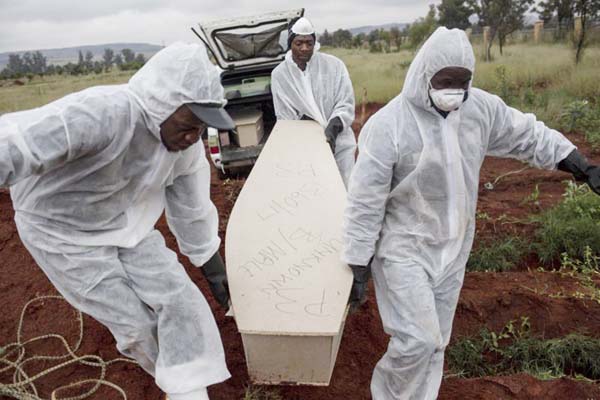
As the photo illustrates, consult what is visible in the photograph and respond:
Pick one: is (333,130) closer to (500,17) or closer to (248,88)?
(248,88)

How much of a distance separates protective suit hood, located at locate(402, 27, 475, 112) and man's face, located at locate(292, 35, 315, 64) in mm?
2356

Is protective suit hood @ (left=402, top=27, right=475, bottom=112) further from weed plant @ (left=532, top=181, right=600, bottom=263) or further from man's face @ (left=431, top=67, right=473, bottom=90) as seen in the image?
weed plant @ (left=532, top=181, right=600, bottom=263)

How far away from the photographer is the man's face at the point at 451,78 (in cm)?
199

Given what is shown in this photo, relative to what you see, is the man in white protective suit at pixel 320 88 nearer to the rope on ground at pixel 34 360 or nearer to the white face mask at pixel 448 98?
the white face mask at pixel 448 98

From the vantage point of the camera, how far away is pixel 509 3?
15352 millimetres

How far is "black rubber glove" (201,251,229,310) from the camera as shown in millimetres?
2477

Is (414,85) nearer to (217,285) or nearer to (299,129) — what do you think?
(217,285)

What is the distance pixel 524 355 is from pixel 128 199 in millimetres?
2254

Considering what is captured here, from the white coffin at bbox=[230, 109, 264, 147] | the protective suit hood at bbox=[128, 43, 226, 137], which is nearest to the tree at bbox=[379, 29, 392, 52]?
the white coffin at bbox=[230, 109, 264, 147]

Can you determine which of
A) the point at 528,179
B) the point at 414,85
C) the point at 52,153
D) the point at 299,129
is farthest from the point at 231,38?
the point at 52,153

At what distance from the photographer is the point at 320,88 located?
4406 mm

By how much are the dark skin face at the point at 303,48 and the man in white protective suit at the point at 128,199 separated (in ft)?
7.68

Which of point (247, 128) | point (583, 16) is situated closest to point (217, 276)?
point (247, 128)

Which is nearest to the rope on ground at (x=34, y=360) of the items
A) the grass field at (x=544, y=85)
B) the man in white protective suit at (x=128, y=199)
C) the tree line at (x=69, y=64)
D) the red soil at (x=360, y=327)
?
the red soil at (x=360, y=327)
